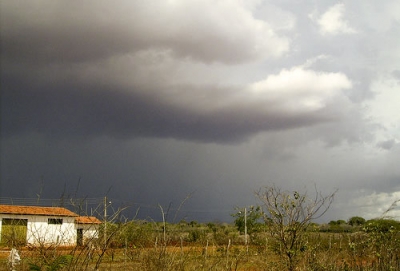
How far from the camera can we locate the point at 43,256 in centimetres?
1071

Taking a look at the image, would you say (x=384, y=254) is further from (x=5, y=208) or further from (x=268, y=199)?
(x=5, y=208)

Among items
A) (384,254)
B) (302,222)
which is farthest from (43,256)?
(384,254)

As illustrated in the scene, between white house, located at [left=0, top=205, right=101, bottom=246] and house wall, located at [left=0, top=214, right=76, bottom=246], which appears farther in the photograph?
house wall, located at [left=0, top=214, right=76, bottom=246]

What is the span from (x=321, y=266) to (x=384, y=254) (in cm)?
193

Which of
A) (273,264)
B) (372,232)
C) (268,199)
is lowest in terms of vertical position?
(273,264)

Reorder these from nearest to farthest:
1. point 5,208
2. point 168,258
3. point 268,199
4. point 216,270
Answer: point 168,258 → point 216,270 → point 268,199 → point 5,208

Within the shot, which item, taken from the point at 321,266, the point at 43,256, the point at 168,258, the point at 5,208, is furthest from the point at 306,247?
the point at 5,208

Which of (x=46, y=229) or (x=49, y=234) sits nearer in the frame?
(x=46, y=229)

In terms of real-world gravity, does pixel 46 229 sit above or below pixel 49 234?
above

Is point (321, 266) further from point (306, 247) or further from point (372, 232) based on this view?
point (372, 232)

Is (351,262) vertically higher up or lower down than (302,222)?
lower down

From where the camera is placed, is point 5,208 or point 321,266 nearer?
point 321,266

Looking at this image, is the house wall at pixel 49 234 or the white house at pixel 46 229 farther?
the house wall at pixel 49 234

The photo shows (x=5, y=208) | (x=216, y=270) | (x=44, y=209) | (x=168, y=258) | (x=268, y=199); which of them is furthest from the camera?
(x=44, y=209)
